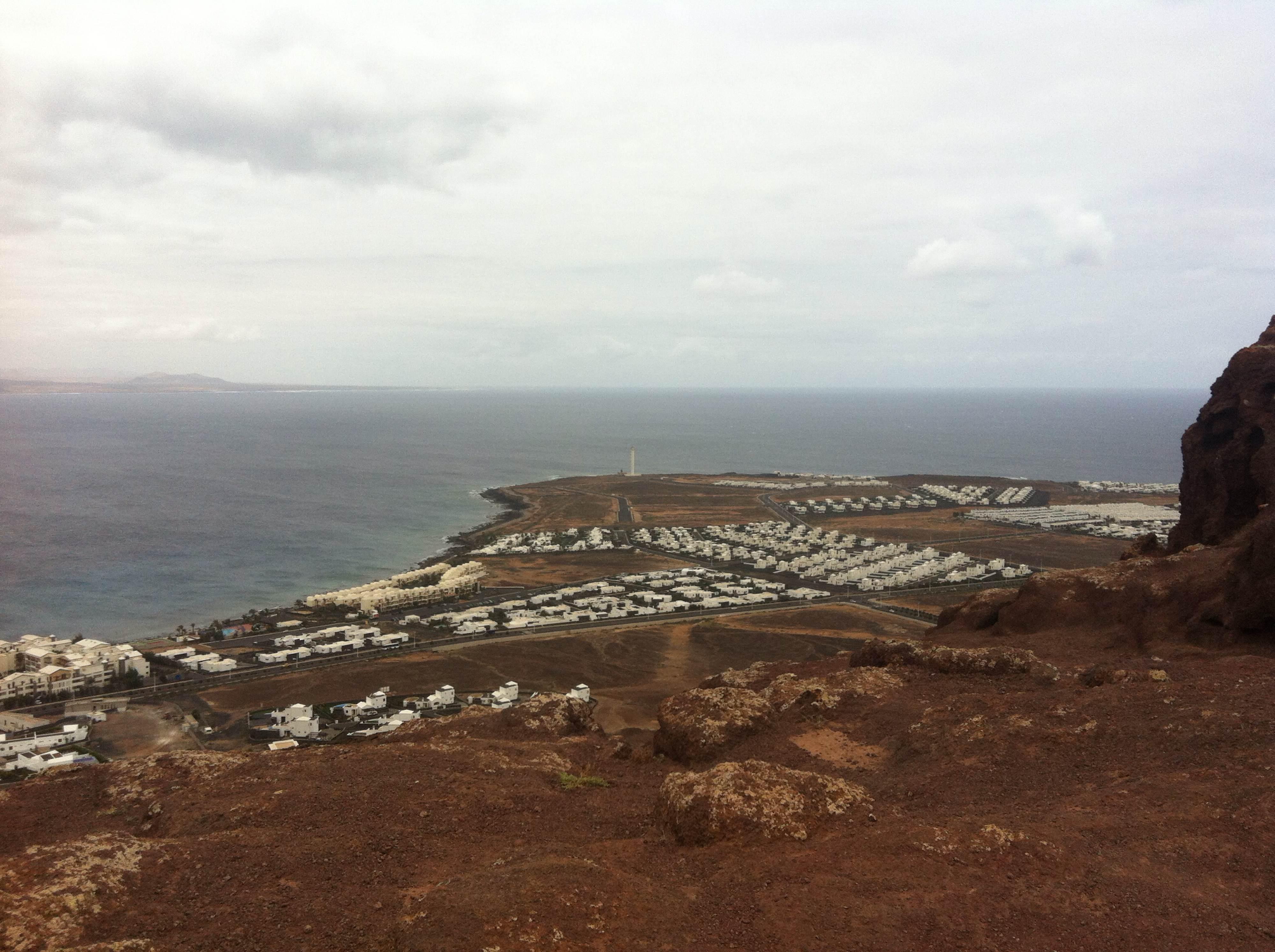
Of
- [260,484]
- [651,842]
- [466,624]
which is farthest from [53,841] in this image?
[260,484]

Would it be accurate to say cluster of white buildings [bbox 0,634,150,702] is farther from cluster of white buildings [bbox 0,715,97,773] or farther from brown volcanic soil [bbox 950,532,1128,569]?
brown volcanic soil [bbox 950,532,1128,569]

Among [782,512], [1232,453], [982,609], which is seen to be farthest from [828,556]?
[982,609]

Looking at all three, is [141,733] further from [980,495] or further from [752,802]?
[980,495]

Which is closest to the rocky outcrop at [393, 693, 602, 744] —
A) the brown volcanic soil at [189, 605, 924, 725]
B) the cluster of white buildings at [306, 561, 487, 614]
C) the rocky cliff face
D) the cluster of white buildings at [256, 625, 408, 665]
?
the brown volcanic soil at [189, 605, 924, 725]

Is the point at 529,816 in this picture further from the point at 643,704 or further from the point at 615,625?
the point at 615,625

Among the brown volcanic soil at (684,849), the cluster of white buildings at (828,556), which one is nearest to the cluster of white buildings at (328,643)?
the cluster of white buildings at (828,556)

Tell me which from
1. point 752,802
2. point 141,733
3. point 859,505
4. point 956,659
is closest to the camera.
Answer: point 752,802

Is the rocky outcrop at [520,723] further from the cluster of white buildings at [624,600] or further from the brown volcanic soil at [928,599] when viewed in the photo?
the brown volcanic soil at [928,599]
